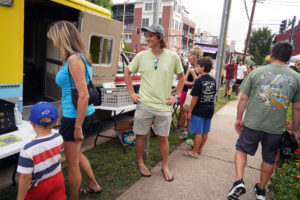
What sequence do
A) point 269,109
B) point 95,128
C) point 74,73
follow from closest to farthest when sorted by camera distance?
point 74,73 → point 269,109 → point 95,128

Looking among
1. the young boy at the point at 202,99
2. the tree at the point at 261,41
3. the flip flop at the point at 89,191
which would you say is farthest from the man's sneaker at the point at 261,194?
the tree at the point at 261,41

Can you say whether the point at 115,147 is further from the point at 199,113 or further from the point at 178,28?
the point at 178,28

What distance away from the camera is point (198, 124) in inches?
148

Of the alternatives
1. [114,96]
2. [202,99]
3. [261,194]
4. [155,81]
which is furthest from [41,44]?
[261,194]

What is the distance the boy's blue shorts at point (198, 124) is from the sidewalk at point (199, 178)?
54 centimetres

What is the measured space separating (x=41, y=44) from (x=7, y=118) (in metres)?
4.77

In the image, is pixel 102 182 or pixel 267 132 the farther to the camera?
pixel 102 182

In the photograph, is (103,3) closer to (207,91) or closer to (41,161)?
(207,91)

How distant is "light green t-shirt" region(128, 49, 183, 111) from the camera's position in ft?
9.45

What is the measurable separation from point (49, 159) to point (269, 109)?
233 centimetres

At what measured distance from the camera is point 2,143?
2037mm

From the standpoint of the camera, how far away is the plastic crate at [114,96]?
3.87 metres

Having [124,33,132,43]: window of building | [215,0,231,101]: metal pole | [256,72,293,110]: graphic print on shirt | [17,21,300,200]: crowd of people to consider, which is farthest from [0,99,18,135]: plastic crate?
[124,33,132,43]: window of building

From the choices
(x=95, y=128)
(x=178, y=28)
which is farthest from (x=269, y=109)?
(x=178, y=28)
